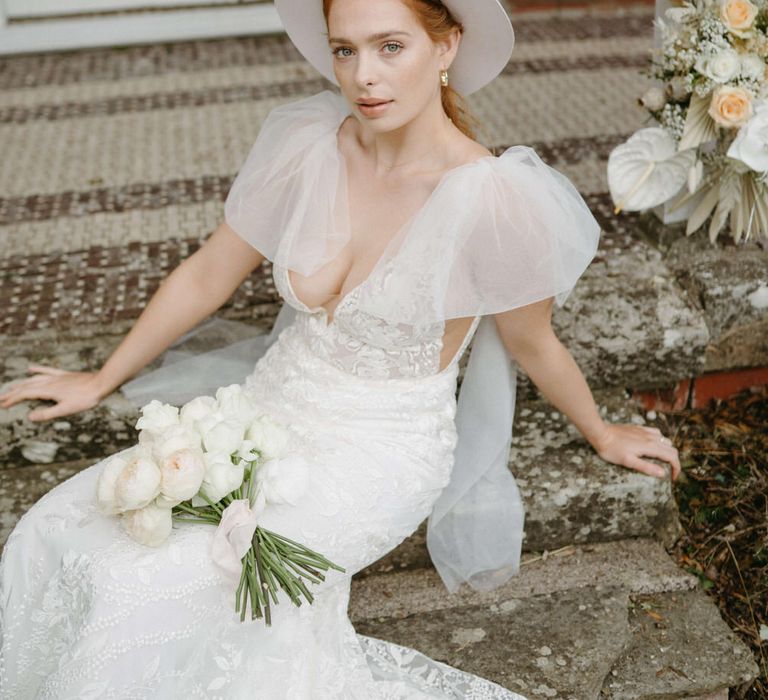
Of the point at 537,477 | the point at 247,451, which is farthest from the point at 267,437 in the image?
the point at 537,477

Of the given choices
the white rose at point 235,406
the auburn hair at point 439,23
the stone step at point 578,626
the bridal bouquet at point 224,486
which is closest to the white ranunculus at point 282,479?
the bridal bouquet at point 224,486

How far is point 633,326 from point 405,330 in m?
1.01

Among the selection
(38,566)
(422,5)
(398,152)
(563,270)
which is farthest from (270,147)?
(38,566)

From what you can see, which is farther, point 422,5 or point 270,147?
point 270,147

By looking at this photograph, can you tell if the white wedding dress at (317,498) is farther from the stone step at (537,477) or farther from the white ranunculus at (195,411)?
the stone step at (537,477)

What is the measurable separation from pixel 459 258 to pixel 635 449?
32.9 inches

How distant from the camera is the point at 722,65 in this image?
2.72 m

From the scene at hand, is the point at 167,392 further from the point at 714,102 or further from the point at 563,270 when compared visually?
the point at 714,102

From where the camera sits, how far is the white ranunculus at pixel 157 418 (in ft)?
6.68

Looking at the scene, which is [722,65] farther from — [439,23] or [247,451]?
[247,451]

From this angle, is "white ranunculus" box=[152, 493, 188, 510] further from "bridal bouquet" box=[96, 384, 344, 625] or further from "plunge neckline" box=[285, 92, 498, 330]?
"plunge neckline" box=[285, 92, 498, 330]

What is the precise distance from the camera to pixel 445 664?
7.76 feet

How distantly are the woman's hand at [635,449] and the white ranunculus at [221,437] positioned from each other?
1121 mm

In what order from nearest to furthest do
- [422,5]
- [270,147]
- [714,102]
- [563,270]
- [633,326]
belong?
1. [422,5]
2. [563,270]
3. [270,147]
4. [714,102]
5. [633,326]
